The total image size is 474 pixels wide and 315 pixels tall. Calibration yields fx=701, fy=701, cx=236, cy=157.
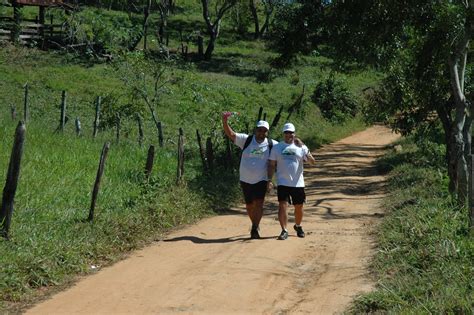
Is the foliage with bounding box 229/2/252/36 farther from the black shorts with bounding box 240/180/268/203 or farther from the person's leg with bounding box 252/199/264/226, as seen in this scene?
the person's leg with bounding box 252/199/264/226

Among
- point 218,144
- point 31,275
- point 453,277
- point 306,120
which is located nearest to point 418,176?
point 218,144

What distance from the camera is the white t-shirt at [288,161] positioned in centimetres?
1048

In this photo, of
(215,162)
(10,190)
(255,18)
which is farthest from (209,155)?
(255,18)

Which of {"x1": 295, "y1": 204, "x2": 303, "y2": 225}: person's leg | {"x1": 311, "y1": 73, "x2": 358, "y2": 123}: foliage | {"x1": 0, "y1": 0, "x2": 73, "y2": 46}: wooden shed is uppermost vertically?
{"x1": 0, "y1": 0, "x2": 73, "y2": 46}: wooden shed

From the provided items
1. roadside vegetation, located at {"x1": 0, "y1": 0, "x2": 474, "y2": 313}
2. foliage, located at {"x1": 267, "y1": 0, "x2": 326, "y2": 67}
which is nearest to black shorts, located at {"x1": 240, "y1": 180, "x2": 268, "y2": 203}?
roadside vegetation, located at {"x1": 0, "y1": 0, "x2": 474, "y2": 313}

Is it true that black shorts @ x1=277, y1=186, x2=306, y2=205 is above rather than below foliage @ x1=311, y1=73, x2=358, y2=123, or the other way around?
above

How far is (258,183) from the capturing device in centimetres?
1070

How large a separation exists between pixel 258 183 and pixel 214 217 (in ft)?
7.90

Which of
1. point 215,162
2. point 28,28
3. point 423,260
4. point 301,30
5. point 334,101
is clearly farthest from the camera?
point 28,28

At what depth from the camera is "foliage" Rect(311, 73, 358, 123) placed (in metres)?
36.9

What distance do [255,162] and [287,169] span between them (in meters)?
0.50

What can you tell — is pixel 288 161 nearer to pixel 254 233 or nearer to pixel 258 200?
pixel 258 200

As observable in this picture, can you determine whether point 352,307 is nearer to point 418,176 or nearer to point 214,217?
point 214,217

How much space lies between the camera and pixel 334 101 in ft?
123
